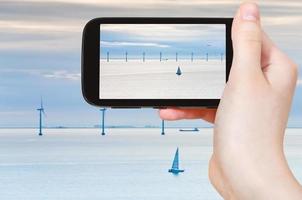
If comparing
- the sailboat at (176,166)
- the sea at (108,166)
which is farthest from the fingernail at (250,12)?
the sailboat at (176,166)

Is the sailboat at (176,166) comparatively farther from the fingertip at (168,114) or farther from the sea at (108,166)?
the fingertip at (168,114)

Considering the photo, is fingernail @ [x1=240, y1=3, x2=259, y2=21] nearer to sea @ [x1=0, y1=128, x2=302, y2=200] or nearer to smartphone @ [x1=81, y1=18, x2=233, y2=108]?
smartphone @ [x1=81, y1=18, x2=233, y2=108]

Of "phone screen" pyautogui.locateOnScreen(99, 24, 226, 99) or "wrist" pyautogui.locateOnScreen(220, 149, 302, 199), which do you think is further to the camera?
"phone screen" pyautogui.locateOnScreen(99, 24, 226, 99)

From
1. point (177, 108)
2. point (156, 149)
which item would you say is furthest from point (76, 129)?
point (177, 108)

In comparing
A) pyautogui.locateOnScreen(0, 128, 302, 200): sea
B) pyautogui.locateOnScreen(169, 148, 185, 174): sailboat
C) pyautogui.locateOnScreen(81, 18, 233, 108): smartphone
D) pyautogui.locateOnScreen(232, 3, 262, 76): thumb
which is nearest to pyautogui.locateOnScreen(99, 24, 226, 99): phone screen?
pyautogui.locateOnScreen(81, 18, 233, 108): smartphone

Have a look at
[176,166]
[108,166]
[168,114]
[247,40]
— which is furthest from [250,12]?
[108,166]

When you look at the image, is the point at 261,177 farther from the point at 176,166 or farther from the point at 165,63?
the point at 176,166
